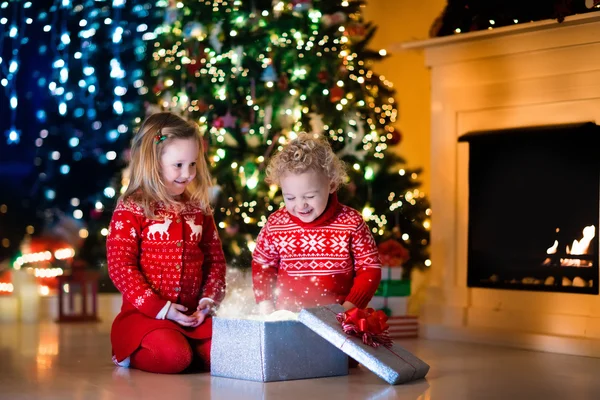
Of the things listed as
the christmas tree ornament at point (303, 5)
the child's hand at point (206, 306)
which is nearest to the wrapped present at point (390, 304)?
the christmas tree ornament at point (303, 5)

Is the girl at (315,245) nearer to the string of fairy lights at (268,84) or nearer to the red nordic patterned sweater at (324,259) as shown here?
the red nordic patterned sweater at (324,259)

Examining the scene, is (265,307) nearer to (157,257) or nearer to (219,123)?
(157,257)

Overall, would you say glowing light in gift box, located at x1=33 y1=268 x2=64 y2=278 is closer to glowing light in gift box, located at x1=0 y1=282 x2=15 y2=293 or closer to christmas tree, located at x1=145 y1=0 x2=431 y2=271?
glowing light in gift box, located at x1=0 y1=282 x2=15 y2=293

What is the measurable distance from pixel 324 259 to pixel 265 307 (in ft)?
0.86

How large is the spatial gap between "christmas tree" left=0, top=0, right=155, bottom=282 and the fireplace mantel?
2.21 metres

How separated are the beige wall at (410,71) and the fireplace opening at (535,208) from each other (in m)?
1.09

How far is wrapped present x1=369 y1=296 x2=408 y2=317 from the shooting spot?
4.64 metres

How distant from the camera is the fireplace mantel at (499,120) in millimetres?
3996

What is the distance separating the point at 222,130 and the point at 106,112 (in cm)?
186

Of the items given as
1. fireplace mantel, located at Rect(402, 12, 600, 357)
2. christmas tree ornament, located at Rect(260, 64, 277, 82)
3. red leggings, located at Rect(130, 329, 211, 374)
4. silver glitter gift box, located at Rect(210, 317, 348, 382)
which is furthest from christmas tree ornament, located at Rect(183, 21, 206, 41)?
silver glitter gift box, located at Rect(210, 317, 348, 382)

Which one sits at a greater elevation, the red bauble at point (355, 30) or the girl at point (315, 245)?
the red bauble at point (355, 30)

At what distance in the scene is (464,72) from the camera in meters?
4.54

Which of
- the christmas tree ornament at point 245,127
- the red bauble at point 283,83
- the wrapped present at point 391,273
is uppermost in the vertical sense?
the red bauble at point 283,83

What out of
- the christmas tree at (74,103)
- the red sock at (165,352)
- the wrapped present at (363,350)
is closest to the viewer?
the wrapped present at (363,350)
